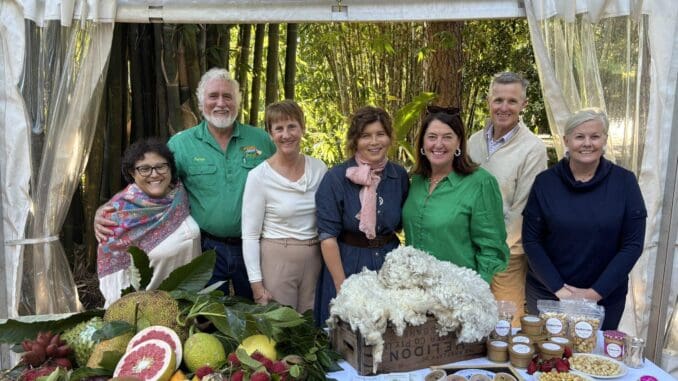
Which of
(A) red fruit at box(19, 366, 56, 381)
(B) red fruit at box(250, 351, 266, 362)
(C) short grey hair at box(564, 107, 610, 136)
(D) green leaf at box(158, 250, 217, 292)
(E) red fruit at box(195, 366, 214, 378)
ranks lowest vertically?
(A) red fruit at box(19, 366, 56, 381)

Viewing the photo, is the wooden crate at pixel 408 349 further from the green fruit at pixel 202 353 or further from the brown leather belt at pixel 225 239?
the brown leather belt at pixel 225 239

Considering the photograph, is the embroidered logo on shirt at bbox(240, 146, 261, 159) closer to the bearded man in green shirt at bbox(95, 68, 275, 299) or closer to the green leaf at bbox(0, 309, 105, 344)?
the bearded man in green shirt at bbox(95, 68, 275, 299)

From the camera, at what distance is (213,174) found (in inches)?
101

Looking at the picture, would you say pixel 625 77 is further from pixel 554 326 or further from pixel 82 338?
pixel 82 338

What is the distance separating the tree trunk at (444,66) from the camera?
456 cm

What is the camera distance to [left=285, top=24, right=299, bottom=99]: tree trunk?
4.37m

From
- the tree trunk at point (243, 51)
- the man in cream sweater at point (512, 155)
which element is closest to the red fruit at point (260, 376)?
the man in cream sweater at point (512, 155)

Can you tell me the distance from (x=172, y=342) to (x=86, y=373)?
241 millimetres

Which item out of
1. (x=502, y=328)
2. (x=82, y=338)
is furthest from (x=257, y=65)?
(x=502, y=328)

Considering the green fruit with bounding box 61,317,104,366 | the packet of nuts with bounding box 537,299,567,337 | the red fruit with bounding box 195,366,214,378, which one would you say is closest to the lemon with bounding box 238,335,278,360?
the red fruit with bounding box 195,366,214,378

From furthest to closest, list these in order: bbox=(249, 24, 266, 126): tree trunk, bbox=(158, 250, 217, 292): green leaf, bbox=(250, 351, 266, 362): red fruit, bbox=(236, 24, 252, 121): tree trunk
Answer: bbox=(249, 24, 266, 126): tree trunk < bbox=(236, 24, 252, 121): tree trunk < bbox=(158, 250, 217, 292): green leaf < bbox=(250, 351, 266, 362): red fruit

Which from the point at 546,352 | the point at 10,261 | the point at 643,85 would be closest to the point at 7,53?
the point at 10,261

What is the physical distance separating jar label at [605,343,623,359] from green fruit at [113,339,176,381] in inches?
56.5

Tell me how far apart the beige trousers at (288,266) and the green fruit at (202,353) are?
2.87 feet
